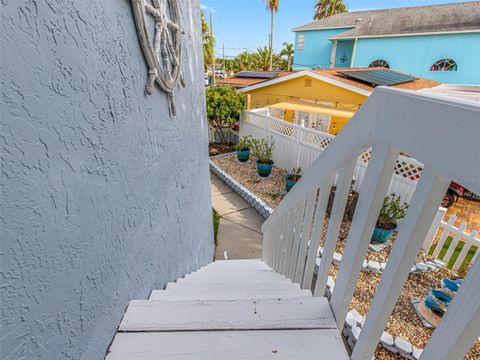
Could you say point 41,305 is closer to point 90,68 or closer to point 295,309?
point 90,68

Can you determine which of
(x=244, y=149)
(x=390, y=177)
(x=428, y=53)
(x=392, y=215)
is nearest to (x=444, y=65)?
(x=428, y=53)

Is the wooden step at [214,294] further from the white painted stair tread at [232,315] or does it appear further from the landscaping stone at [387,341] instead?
the landscaping stone at [387,341]

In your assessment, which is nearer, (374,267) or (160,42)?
(160,42)

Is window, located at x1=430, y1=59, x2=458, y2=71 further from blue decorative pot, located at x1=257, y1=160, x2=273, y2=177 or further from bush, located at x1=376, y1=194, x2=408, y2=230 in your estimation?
bush, located at x1=376, y1=194, x2=408, y2=230

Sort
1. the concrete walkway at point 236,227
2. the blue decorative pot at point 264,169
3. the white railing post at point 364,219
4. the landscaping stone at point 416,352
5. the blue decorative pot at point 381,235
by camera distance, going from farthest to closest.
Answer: the blue decorative pot at point 264,169 → the concrete walkway at point 236,227 → the blue decorative pot at point 381,235 → the landscaping stone at point 416,352 → the white railing post at point 364,219

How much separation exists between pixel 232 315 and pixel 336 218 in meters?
0.60

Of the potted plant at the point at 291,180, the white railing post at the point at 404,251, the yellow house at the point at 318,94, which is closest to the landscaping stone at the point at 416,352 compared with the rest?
the white railing post at the point at 404,251

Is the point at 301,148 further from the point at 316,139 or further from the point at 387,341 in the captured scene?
the point at 387,341

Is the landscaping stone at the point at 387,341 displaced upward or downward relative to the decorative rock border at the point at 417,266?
upward

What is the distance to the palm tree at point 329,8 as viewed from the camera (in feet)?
78.6

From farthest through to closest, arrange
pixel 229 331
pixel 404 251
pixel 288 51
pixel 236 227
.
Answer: pixel 288 51, pixel 236 227, pixel 229 331, pixel 404 251

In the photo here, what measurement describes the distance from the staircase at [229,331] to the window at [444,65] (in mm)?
16782

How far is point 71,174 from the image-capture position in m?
0.72

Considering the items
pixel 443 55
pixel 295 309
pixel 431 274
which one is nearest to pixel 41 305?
pixel 295 309
